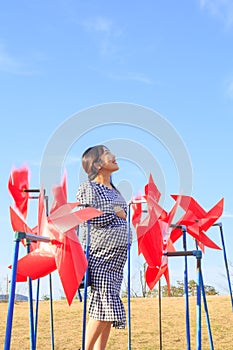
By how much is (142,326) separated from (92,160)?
3025mm

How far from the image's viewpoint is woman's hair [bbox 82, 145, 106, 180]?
3539 mm

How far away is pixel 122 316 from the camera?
3.34 metres

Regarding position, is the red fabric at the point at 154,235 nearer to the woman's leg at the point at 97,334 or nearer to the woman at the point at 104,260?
the woman at the point at 104,260

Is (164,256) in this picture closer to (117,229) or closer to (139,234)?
(139,234)

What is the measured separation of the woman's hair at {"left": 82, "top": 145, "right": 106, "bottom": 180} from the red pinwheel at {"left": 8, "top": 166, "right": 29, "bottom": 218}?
0.42 meters

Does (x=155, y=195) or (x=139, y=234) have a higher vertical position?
(x=155, y=195)

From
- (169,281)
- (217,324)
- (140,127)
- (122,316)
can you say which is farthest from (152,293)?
(140,127)

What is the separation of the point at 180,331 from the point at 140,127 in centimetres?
335

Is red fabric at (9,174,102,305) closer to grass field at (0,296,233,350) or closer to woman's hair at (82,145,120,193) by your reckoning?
woman's hair at (82,145,120,193)

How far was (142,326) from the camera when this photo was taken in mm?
6055

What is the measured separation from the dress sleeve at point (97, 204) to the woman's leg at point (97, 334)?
22.0 inches

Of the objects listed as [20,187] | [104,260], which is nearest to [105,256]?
[104,260]

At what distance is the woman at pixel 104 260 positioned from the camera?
10.9 feet

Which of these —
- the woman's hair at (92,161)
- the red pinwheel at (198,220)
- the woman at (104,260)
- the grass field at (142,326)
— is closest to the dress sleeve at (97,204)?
the woman at (104,260)
